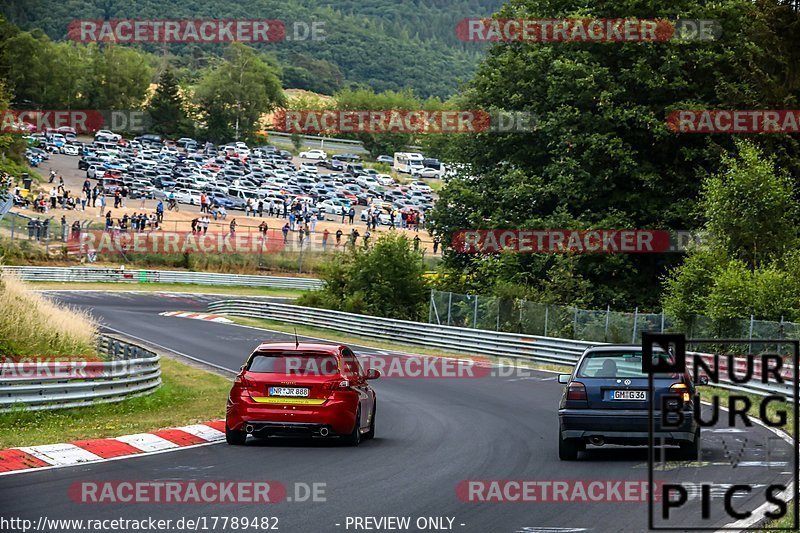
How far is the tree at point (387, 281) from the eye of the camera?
152 ft

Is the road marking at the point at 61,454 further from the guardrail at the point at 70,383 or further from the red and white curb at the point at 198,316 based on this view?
the red and white curb at the point at 198,316

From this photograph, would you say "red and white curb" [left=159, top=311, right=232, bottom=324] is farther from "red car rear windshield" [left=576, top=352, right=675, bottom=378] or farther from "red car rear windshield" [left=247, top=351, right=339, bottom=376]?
"red car rear windshield" [left=576, top=352, right=675, bottom=378]

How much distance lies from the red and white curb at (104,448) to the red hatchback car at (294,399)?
2.64 ft

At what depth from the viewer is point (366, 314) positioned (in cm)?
4659

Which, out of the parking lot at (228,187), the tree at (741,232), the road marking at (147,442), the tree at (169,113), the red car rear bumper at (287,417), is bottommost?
the road marking at (147,442)

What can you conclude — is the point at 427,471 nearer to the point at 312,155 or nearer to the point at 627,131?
the point at 627,131

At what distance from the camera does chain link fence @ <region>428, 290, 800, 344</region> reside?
29625 mm

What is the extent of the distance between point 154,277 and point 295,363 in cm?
5819

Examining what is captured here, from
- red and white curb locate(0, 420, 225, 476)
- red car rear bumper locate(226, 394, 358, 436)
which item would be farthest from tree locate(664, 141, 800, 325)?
red and white curb locate(0, 420, 225, 476)

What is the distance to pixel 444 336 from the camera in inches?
1559

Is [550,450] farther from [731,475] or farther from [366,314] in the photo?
[366,314]

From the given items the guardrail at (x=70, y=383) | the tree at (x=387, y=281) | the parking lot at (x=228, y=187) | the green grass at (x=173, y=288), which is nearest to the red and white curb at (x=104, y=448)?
the guardrail at (x=70, y=383)

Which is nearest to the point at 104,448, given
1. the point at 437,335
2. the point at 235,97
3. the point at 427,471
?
the point at 427,471

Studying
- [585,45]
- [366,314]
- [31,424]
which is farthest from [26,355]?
[585,45]
